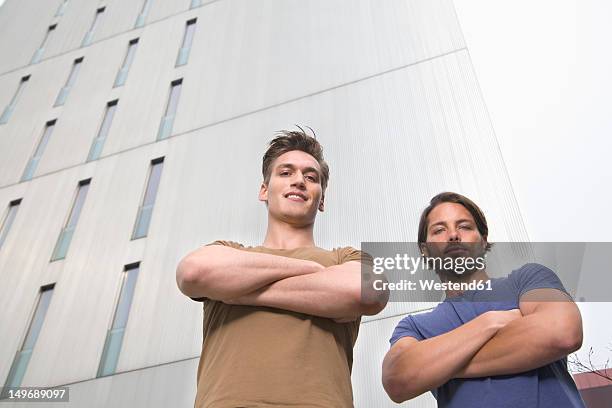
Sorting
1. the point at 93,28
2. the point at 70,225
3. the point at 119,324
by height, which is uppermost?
the point at 93,28

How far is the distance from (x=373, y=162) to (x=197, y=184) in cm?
216

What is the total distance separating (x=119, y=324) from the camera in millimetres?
5500

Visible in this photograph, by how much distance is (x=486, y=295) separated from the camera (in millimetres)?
1567

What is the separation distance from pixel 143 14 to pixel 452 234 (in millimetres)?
9394

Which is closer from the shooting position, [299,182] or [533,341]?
[533,341]

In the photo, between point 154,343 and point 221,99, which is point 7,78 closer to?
point 221,99

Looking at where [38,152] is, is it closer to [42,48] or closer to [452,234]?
[42,48]

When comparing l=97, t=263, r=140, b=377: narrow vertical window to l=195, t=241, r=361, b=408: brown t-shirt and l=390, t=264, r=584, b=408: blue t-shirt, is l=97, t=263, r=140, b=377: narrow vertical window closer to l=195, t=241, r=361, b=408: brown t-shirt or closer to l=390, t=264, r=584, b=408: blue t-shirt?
l=195, t=241, r=361, b=408: brown t-shirt

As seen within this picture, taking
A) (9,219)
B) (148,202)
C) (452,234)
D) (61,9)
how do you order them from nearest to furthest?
(452,234) < (148,202) < (9,219) < (61,9)

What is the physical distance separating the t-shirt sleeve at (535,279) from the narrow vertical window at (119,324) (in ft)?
15.0

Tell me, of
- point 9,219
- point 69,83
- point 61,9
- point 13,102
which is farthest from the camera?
point 61,9

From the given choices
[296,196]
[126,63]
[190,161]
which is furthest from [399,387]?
[126,63]

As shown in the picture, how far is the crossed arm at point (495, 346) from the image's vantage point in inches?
51.2

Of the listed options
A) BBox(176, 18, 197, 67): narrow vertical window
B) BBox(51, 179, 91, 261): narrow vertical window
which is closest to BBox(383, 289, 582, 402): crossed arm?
BBox(51, 179, 91, 261): narrow vertical window
